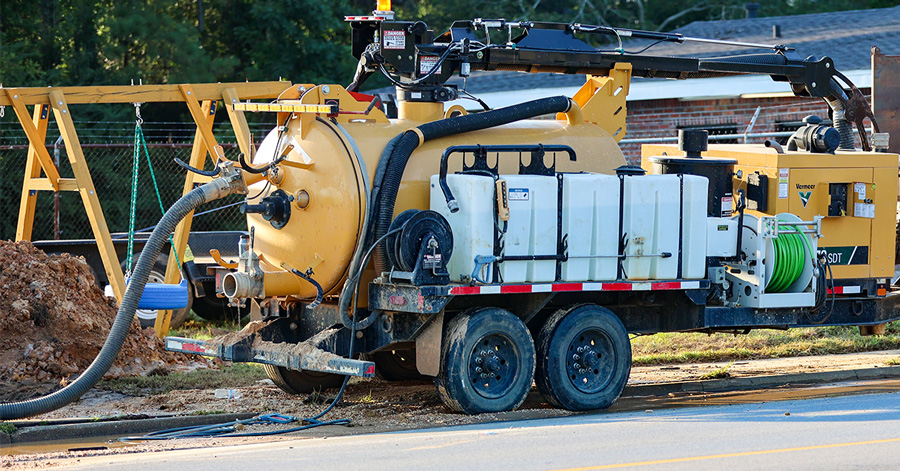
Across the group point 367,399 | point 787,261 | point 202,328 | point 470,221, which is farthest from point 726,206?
point 202,328

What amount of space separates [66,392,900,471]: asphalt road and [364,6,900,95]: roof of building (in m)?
10.8

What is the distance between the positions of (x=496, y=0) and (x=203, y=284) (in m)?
20.6

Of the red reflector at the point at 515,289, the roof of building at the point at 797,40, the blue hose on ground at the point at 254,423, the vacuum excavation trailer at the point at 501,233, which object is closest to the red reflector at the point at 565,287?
the vacuum excavation trailer at the point at 501,233

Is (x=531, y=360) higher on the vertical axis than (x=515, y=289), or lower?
lower

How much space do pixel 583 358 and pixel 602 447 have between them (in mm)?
2013

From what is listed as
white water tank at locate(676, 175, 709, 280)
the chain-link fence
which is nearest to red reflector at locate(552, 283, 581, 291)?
white water tank at locate(676, 175, 709, 280)

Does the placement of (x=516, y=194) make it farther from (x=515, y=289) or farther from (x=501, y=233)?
(x=515, y=289)

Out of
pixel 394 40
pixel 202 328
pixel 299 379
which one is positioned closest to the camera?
pixel 394 40

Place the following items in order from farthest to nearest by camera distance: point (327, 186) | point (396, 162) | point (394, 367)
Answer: point (394, 367) < point (327, 186) < point (396, 162)

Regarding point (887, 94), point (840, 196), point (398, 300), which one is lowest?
point (398, 300)

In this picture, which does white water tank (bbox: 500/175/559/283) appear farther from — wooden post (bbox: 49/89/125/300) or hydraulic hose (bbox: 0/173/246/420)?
wooden post (bbox: 49/89/125/300)

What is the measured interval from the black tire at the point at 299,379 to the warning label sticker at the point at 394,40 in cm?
300

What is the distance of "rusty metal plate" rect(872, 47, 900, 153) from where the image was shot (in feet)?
48.5

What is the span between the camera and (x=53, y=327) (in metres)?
11.6
